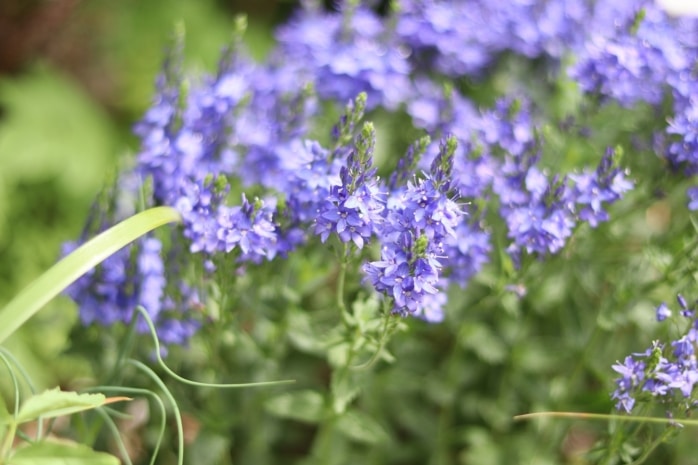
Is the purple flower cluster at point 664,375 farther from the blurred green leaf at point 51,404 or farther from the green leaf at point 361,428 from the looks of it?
the blurred green leaf at point 51,404

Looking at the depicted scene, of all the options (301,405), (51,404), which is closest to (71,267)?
(51,404)

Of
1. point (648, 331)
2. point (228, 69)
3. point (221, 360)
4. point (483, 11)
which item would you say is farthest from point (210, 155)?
point (648, 331)

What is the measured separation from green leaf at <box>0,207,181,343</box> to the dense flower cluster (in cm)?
18

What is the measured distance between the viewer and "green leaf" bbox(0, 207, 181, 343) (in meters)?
1.69

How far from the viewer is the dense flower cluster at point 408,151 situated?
6.09 feet

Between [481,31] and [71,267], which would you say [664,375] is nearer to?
[71,267]

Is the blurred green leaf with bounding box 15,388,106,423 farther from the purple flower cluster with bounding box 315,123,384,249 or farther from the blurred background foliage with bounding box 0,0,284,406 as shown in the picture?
the blurred background foliage with bounding box 0,0,284,406

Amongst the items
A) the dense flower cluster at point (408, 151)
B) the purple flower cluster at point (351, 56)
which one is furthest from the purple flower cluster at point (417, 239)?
the purple flower cluster at point (351, 56)

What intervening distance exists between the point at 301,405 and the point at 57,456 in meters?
0.92

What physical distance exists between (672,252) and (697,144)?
16.2 inches

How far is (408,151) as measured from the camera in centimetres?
203

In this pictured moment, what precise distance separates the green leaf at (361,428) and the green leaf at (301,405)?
0.26 feet

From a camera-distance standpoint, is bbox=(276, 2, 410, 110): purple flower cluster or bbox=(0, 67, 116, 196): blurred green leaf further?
bbox=(0, 67, 116, 196): blurred green leaf

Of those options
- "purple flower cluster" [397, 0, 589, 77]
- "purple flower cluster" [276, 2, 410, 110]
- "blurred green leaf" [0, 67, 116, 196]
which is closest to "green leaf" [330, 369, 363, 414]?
"purple flower cluster" [276, 2, 410, 110]
